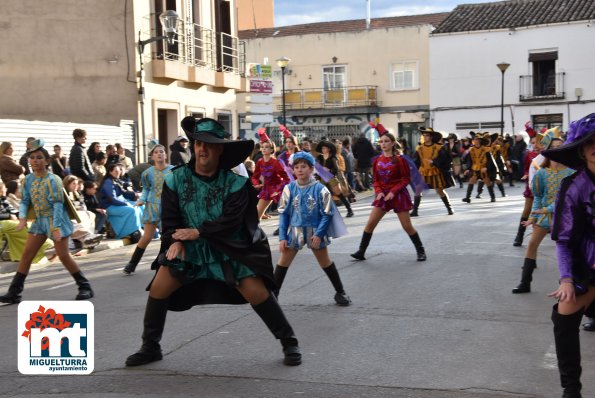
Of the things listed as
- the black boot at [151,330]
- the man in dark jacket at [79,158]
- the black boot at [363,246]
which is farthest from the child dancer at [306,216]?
the man in dark jacket at [79,158]

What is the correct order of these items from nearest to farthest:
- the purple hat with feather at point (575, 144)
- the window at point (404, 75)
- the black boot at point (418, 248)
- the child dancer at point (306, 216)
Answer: the purple hat with feather at point (575, 144), the child dancer at point (306, 216), the black boot at point (418, 248), the window at point (404, 75)

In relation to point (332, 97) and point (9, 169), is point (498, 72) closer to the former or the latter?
point (332, 97)

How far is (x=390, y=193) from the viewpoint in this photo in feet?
38.5

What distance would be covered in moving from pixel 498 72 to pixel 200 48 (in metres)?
23.0

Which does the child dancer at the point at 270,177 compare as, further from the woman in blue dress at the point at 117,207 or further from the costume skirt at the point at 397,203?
the costume skirt at the point at 397,203

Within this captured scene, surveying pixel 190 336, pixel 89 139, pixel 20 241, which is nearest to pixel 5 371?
pixel 190 336

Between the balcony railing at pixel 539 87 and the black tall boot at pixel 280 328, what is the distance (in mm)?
39620

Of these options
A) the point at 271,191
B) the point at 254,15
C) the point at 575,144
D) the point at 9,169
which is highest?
the point at 254,15

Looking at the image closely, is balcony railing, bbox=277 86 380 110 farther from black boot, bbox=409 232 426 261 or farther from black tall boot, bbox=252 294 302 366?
black tall boot, bbox=252 294 302 366

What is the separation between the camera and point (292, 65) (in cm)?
5091

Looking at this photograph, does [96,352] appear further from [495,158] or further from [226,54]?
[226,54]

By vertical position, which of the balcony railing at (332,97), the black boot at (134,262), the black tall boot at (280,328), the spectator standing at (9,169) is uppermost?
the balcony railing at (332,97)

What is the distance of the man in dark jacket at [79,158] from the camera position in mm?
15836

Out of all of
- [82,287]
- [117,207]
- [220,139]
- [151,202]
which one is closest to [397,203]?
[151,202]
